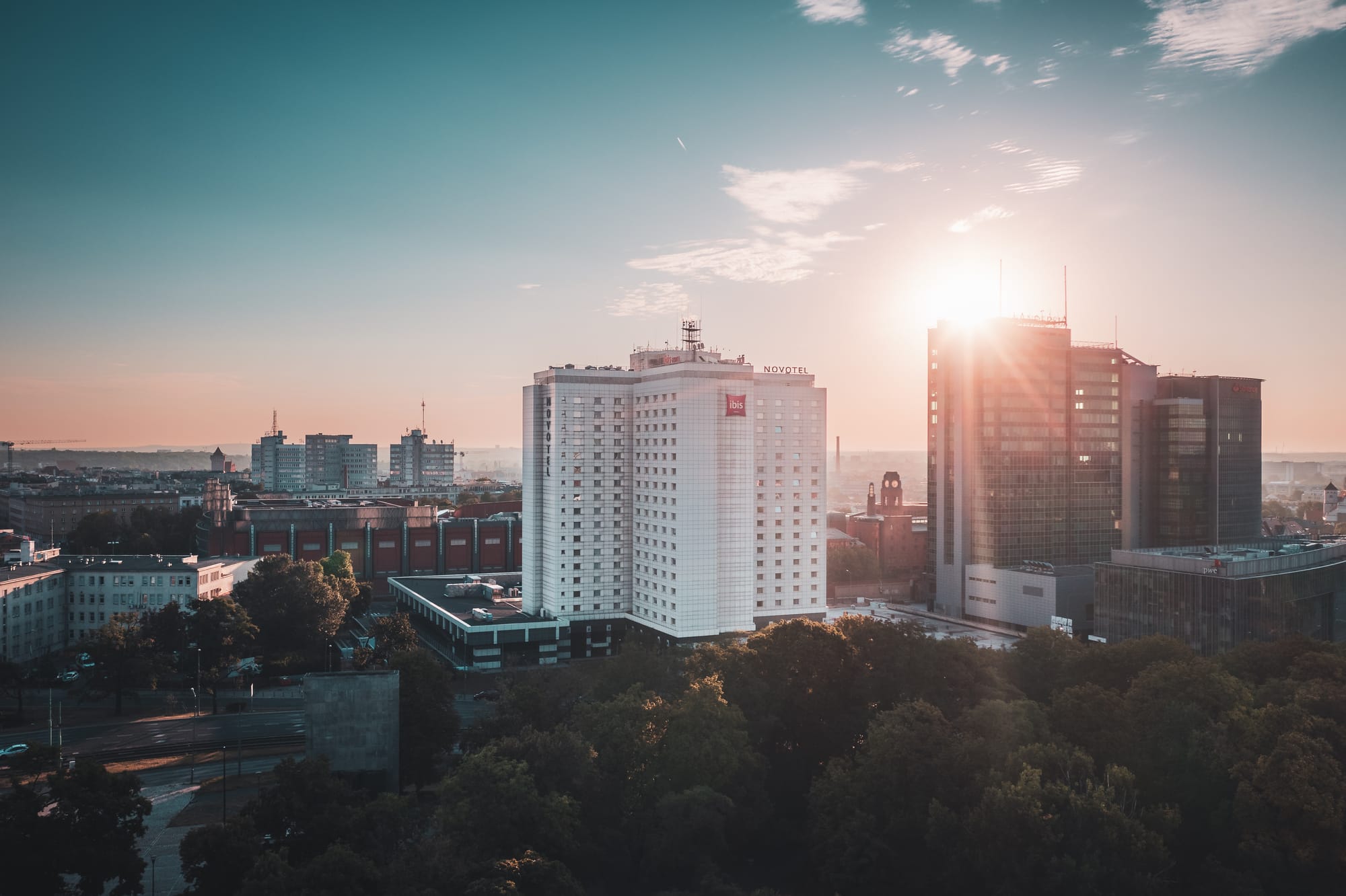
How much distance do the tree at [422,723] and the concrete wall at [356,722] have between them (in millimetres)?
953

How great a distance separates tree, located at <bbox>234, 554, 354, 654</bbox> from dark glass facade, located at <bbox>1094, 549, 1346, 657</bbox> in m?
64.3

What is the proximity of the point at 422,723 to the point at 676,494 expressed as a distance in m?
27.4

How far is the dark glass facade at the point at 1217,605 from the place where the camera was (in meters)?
65.8

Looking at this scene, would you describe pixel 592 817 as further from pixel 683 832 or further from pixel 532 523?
pixel 532 523

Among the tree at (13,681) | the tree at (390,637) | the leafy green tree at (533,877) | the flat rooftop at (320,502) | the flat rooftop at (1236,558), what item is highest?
the flat rooftop at (320,502)

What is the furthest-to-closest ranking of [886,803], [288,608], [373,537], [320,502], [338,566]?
[320,502]
[373,537]
[338,566]
[288,608]
[886,803]

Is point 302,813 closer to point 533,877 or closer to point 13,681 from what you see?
point 533,877

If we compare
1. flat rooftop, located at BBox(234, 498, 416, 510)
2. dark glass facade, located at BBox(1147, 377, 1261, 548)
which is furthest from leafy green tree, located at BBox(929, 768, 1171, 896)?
flat rooftop, located at BBox(234, 498, 416, 510)

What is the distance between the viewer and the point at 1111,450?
331 ft

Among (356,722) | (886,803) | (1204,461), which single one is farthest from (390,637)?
(1204,461)

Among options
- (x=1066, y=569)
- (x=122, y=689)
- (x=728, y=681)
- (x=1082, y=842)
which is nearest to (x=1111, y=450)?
(x=1066, y=569)

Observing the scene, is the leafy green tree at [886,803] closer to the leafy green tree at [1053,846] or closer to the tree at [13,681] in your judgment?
the leafy green tree at [1053,846]

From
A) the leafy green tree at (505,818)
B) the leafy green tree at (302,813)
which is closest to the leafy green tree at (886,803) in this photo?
the leafy green tree at (505,818)

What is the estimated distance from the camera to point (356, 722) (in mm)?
46594
